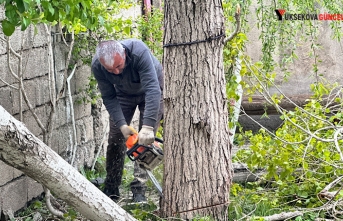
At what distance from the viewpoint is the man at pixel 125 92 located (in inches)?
Answer: 224

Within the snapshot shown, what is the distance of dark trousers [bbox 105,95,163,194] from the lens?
21.2ft

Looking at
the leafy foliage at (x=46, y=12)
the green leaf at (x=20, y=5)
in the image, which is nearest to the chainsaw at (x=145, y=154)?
the leafy foliage at (x=46, y=12)

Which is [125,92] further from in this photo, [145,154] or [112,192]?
[112,192]

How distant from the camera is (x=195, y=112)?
492 centimetres

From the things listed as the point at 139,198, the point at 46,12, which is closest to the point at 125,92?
the point at 139,198

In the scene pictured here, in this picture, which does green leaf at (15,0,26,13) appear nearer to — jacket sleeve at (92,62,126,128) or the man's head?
the man's head

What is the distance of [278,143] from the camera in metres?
5.82

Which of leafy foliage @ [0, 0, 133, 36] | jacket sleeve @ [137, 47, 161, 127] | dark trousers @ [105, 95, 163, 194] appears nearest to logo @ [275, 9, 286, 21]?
dark trousers @ [105, 95, 163, 194]

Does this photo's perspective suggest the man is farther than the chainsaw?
Yes

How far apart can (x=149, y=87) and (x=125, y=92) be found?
0.68m

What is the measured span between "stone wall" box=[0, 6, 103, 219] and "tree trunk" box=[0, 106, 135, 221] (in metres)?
1.89

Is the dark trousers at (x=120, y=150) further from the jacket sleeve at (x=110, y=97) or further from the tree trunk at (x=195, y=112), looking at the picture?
the tree trunk at (x=195, y=112)

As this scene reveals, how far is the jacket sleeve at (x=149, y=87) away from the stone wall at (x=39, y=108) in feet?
3.38

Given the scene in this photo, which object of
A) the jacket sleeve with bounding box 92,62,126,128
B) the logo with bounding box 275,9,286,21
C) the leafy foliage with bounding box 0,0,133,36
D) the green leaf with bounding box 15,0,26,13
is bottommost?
the jacket sleeve with bounding box 92,62,126,128
